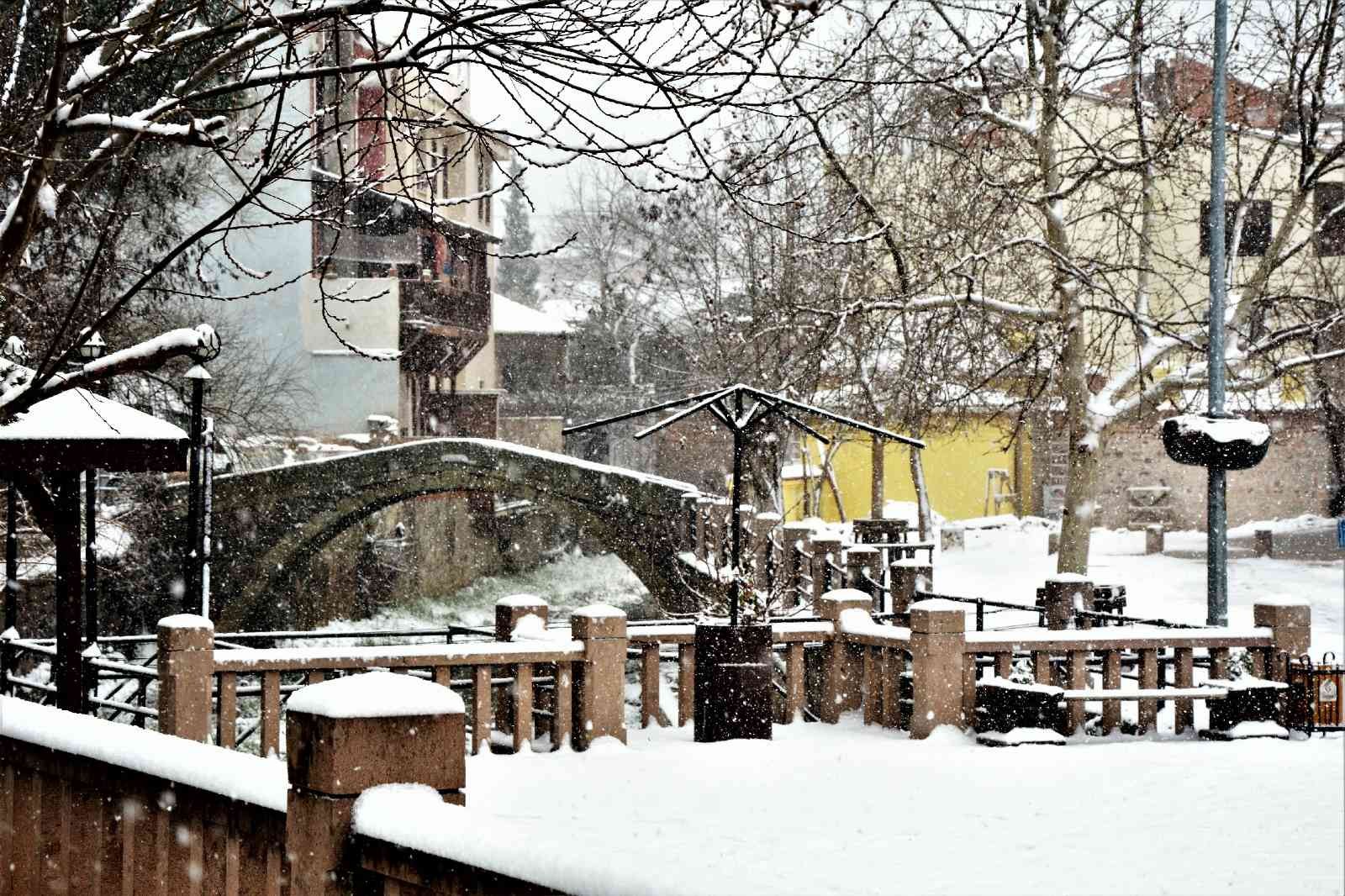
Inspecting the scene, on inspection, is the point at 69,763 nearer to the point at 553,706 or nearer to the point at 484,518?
the point at 553,706

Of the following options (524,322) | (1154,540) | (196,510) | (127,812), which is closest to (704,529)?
(196,510)

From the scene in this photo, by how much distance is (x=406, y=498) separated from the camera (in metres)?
32.4

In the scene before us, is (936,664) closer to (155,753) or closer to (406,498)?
(155,753)

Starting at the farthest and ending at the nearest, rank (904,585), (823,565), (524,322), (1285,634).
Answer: (524,322), (823,565), (904,585), (1285,634)

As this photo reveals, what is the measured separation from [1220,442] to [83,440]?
9.77m

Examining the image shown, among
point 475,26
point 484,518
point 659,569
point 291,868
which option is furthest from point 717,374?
point 291,868

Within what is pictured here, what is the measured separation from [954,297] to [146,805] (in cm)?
1616

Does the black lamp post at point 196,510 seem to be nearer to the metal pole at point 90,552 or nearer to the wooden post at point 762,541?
the metal pole at point 90,552

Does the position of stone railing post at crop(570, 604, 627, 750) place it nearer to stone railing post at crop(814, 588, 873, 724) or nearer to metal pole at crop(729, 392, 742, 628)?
metal pole at crop(729, 392, 742, 628)

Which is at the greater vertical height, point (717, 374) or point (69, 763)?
point (717, 374)

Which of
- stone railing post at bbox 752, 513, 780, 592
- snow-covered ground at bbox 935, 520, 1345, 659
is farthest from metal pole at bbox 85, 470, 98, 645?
snow-covered ground at bbox 935, 520, 1345, 659

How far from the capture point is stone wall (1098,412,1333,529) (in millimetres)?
40781

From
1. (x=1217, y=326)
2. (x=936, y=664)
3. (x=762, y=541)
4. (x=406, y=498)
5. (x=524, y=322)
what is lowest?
(x=936, y=664)

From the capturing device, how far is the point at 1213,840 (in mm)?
8898
